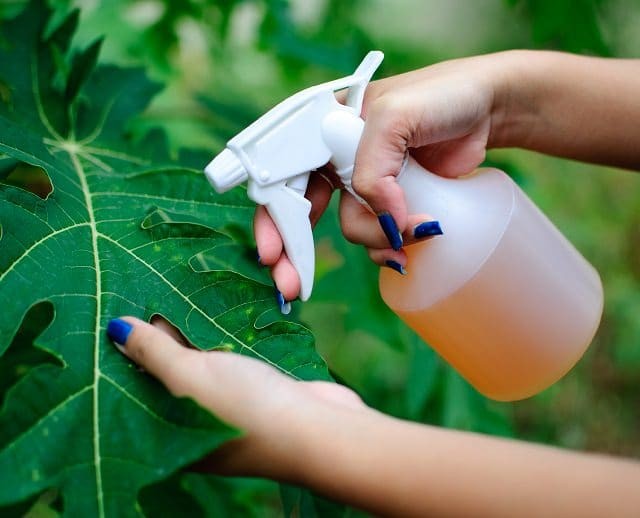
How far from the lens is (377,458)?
1.97 feet

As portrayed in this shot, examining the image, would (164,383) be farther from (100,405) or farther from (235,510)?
(235,510)

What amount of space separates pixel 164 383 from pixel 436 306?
0.96ft

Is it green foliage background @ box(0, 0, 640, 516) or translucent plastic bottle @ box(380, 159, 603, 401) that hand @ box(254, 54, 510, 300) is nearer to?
translucent plastic bottle @ box(380, 159, 603, 401)

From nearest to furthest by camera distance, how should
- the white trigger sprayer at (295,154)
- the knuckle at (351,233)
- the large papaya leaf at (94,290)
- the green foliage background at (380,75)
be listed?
the large papaya leaf at (94,290) < the white trigger sprayer at (295,154) < the knuckle at (351,233) < the green foliage background at (380,75)

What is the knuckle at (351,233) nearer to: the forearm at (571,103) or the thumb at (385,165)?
the thumb at (385,165)

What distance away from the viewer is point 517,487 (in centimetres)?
59

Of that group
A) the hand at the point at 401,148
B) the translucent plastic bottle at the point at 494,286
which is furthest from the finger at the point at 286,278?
the translucent plastic bottle at the point at 494,286

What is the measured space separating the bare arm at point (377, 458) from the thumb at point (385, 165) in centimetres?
22

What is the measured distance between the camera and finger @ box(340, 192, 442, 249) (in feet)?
2.56

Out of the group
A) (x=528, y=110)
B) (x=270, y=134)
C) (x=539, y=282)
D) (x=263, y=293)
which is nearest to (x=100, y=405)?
(x=263, y=293)

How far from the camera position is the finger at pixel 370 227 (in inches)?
30.7

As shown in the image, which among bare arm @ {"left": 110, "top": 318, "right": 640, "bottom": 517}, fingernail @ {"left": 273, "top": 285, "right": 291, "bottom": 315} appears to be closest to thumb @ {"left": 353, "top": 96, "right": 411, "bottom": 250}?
fingernail @ {"left": 273, "top": 285, "right": 291, "bottom": 315}

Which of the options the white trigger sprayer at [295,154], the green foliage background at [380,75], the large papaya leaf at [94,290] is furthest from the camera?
the green foliage background at [380,75]

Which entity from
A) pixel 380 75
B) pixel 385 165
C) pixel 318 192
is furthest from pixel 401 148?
pixel 380 75
